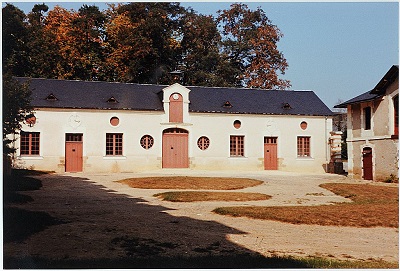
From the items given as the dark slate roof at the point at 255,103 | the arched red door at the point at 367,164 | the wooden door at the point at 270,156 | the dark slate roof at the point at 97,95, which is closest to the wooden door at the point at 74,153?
the dark slate roof at the point at 97,95

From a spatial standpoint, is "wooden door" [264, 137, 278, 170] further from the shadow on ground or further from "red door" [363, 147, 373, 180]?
the shadow on ground

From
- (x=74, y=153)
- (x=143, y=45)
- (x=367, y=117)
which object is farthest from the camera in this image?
(x=74, y=153)

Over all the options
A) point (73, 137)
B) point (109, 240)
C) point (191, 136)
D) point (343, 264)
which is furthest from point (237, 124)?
point (343, 264)

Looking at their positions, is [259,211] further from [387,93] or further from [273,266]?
[387,93]

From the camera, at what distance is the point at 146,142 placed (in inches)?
800

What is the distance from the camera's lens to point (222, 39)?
11.8 metres

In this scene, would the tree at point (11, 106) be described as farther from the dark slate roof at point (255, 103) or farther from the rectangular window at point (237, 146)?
the rectangular window at point (237, 146)

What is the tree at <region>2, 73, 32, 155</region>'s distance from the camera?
24.6ft

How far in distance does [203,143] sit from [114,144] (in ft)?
12.7

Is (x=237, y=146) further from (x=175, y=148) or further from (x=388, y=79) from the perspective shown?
(x=388, y=79)

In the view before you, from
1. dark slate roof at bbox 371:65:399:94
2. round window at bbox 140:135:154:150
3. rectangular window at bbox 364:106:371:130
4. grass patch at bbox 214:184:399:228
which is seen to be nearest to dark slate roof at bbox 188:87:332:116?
round window at bbox 140:135:154:150

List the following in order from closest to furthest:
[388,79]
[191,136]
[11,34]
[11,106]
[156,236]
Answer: [156,236], [11,106], [11,34], [388,79], [191,136]

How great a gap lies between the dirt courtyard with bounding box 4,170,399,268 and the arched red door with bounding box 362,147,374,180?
5.44 m

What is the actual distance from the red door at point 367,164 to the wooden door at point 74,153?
417 inches
